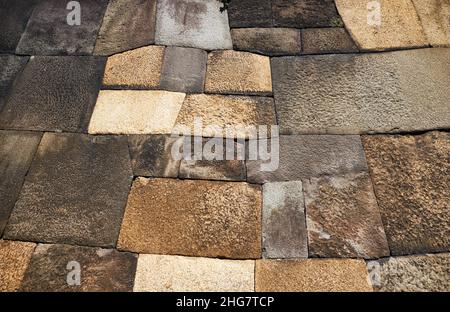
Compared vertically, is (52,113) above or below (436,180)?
above

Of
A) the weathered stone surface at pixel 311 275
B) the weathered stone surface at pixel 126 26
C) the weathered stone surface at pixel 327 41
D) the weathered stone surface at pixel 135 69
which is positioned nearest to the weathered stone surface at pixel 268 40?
the weathered stone surface at pixel 327 41

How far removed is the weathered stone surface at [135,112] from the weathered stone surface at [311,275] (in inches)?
59.5

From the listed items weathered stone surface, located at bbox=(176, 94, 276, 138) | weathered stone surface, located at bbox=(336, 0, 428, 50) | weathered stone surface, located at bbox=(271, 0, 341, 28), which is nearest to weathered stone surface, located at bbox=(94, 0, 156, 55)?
weathered stone surface, located at bbox=(176, 94, 276, 138)

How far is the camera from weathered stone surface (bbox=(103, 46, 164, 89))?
10.5 ft

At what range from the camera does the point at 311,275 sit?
2.26 meters

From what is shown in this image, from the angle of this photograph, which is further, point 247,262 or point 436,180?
point 436,180

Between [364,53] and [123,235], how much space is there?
2.97 metres

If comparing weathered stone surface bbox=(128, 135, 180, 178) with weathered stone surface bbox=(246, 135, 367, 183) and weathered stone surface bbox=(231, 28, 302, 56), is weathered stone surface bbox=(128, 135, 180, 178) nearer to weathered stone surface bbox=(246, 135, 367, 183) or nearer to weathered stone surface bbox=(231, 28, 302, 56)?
weathered stone surface bbox=(246, 135, 367, 183)

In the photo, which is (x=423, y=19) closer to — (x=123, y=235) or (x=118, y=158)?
(x=118, y=158)

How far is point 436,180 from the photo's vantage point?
102 inches

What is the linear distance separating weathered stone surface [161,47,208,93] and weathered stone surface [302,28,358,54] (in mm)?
1128

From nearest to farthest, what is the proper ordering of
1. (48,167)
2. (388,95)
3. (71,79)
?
1. (48,167)
2. (388,95)
3. (71,79)

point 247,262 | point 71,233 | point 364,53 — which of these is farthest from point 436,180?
point 71,233

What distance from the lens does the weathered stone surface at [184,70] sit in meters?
3.17
